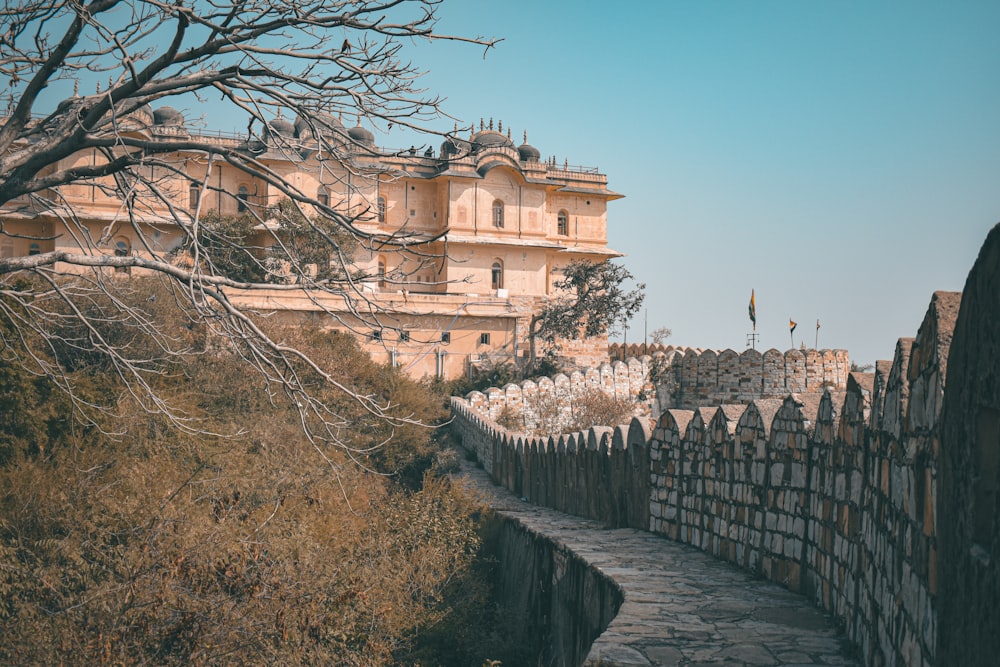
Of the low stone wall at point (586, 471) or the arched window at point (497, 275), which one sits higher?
the arched window at point (497, 275)

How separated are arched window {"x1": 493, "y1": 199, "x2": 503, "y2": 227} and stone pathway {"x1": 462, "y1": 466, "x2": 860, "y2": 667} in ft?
118

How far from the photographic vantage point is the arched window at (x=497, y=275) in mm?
44906

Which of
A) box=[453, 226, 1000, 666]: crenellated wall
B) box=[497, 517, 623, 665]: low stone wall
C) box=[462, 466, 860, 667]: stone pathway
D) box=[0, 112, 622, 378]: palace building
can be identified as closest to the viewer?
box=[453, 226, 1000, 666]: crenellated wall

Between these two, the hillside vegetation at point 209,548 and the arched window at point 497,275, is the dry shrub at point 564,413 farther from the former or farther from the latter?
the arched window at point 497,275

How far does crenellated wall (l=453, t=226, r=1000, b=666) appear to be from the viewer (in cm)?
252

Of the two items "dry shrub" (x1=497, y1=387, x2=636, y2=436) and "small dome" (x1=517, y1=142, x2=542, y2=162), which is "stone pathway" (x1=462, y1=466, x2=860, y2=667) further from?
"small dome" (x1=517, y1=142, x2=542, y2=162)

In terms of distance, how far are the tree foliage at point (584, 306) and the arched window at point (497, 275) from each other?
3.09 metres

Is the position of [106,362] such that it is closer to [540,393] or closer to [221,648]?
[221,648]

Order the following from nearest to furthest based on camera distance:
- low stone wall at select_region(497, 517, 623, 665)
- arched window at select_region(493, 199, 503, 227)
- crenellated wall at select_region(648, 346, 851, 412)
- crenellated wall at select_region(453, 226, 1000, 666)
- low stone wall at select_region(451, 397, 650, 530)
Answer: crenellated wall at select_region(453, 226, 1000, 666), low stone wall at select_region(497, 517, 623, 665), low stone wall at select_region(451, 397, 650, 530), crenellated wall at select_region(648, 346, 851, 412), arched window at select_region(493, 199, 503, 227)

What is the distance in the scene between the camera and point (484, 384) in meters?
35.8

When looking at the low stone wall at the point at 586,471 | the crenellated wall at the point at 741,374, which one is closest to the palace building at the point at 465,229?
the crenellated wall at the point at 741,374

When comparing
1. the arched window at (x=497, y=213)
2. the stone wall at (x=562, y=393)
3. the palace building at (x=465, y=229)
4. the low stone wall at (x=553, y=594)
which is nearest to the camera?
the low stone wall at (x=553, y=594)

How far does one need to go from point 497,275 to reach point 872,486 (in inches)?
1593

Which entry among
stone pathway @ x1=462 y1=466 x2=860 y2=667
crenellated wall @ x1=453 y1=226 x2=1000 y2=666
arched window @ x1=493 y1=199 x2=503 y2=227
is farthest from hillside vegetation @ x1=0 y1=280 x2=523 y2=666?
arched window @ x1=493 y1=199 x2=503 y2=227
